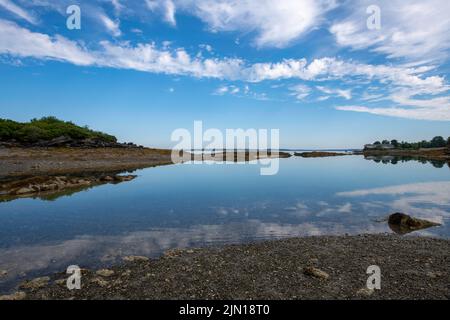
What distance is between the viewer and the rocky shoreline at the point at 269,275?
9.54m

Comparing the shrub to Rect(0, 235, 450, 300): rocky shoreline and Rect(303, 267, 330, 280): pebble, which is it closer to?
Rect(0, 235, 450, 300): rocky shoreline

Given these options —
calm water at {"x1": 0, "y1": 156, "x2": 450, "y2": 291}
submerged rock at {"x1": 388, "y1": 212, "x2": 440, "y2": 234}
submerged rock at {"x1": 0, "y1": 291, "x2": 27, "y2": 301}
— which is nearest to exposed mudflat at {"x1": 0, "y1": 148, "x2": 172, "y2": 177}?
calm water at {"x1": 0, "y1": 156, "x2": 450, "y2": 291}

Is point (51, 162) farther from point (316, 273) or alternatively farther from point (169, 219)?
point (316, 273)

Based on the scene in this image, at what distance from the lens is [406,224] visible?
18828 millimetres

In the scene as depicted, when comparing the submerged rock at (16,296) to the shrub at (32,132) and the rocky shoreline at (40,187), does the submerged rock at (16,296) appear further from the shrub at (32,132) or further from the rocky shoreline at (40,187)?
the shrub at (32,132)

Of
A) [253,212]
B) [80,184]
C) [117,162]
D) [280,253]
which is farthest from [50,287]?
[117,162]

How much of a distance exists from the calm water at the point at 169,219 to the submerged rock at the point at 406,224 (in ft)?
2.01

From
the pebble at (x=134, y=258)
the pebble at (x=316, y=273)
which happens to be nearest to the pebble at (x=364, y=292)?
the pebble at (x=316, y=273)

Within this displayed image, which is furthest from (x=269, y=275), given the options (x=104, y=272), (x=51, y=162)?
(x=51, y=162)

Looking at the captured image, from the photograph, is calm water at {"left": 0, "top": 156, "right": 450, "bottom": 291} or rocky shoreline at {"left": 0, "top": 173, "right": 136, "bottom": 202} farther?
rocky shoreline at {"left": 0, "top": 173, "right": 136, "bottom": 202}

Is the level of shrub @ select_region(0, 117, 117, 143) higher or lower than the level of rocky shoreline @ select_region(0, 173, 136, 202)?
higher

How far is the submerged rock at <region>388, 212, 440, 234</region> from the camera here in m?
18.3

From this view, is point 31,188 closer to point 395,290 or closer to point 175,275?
point 175,275

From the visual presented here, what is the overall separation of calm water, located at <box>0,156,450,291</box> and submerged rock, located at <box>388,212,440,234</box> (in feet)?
2.01
